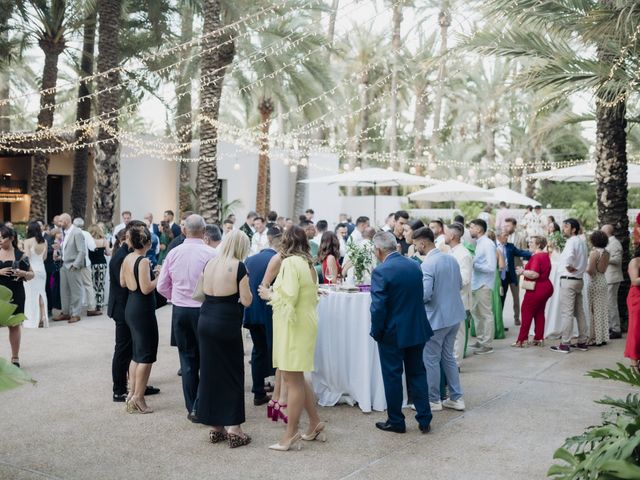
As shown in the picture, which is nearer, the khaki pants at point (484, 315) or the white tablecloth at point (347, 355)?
the white tablecloth at point (347, 355)

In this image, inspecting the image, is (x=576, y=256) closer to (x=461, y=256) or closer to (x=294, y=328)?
(x=461, y=256)

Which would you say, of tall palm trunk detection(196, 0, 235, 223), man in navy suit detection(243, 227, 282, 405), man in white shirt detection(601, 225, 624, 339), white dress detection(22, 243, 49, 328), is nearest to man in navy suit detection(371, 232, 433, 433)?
man in navy suit detection(243, 227, 282, 405)

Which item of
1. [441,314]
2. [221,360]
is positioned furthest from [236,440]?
[441,314]

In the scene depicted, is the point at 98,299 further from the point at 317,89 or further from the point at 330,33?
the point at 330,33

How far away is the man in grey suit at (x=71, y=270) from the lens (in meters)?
11.8

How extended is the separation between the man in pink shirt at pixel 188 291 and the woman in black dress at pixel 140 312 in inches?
8.4

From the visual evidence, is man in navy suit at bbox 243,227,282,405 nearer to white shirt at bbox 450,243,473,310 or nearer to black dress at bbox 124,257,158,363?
black dress at bbox 124,257,158,363

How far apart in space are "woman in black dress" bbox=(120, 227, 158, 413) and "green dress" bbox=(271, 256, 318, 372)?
1481mm

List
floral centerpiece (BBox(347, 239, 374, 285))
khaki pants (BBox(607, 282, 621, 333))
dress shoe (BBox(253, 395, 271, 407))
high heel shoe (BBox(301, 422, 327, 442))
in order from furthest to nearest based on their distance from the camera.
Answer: khaki pants (BBox(607, 282, 621, 333)) → floral centerpiece (BBox(347, 239, 374, 285)) → dress shoe (BBox(253, 395, 271, 407)) → high heel shoe (BBox(301, 422, 327, 442))

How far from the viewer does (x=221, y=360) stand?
5.52m

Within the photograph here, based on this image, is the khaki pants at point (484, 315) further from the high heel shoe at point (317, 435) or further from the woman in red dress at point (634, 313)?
the high heel shoe at point (317, 435)

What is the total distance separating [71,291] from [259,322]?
637 cm

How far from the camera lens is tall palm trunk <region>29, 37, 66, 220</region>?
64.2 ft

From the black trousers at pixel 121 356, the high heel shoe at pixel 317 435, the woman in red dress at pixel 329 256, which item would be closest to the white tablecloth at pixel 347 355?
the woman in red dress at pixel 329 256
